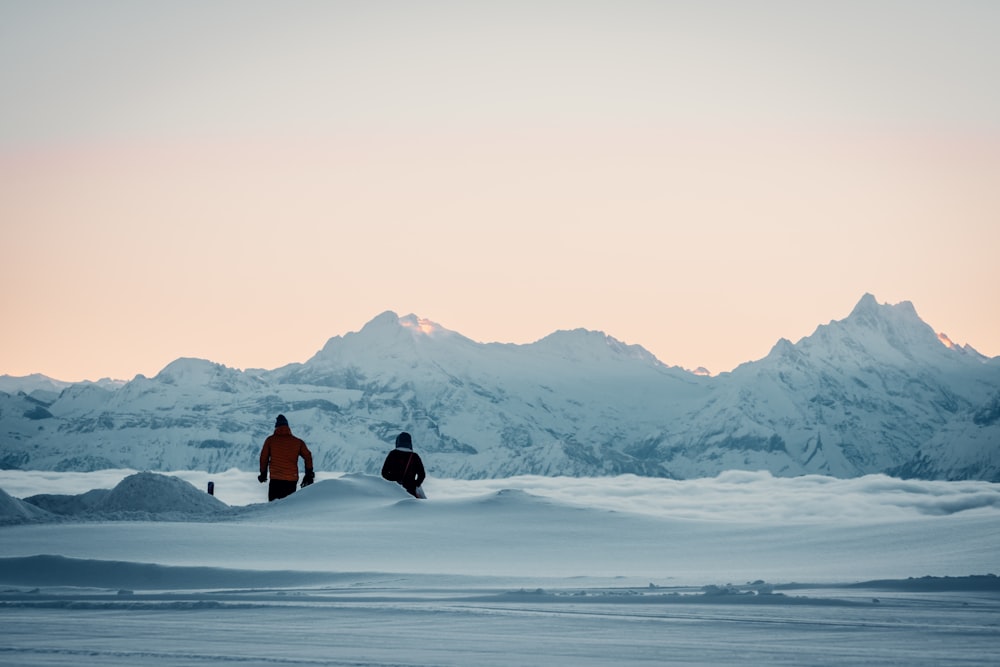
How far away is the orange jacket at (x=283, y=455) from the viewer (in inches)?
872

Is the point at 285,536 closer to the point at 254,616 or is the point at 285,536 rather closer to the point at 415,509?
the point at 415,509

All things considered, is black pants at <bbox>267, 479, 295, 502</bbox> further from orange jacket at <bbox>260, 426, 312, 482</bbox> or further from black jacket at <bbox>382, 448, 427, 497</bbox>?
black jacket at <bbox>382, 448, 427, 497</bbox>

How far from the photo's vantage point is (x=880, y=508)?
25578 millimetres

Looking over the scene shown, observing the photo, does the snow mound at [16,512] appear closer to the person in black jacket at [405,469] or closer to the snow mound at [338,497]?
the snow mound at [338,497]

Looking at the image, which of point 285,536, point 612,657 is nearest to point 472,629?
point 612,657

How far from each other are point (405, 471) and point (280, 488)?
2149 mm

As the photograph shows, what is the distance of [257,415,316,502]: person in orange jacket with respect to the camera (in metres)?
22.2

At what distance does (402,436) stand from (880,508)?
31.1ft

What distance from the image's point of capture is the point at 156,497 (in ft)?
74.9

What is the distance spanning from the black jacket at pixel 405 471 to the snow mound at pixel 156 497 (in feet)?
9.43

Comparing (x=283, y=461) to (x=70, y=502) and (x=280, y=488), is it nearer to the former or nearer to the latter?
(x=280, y=488)

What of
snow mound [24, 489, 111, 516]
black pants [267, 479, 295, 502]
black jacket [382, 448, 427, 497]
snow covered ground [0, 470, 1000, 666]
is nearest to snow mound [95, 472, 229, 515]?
snow covered ground [0, 470, 1000, 666]

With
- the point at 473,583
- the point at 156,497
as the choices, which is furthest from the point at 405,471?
the point at 473,583

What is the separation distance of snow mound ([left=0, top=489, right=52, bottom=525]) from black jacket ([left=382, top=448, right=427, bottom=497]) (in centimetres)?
575
